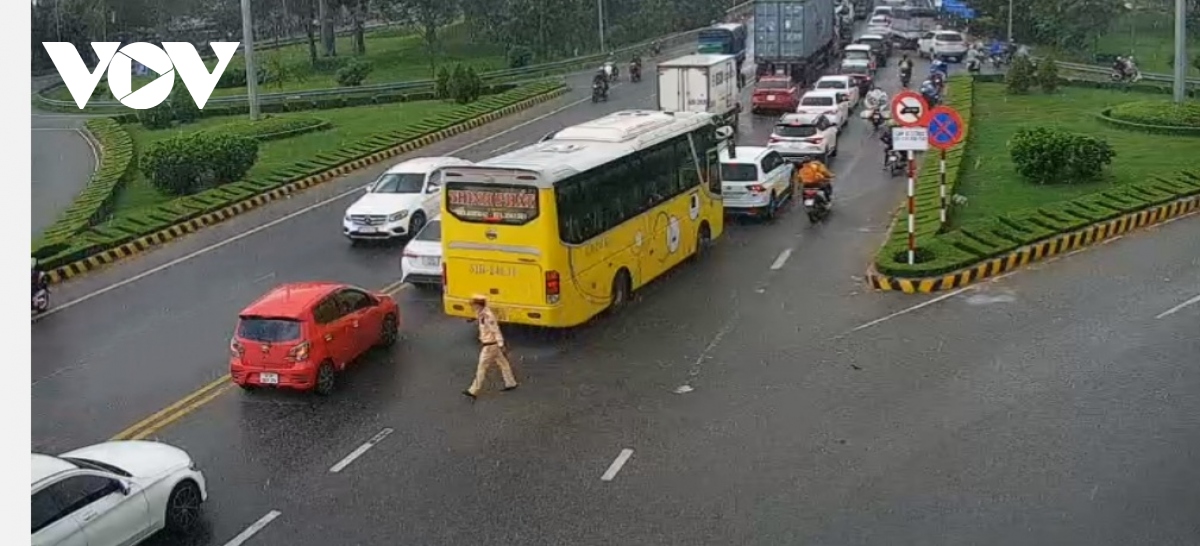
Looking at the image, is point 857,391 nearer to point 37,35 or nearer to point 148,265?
point 148,265


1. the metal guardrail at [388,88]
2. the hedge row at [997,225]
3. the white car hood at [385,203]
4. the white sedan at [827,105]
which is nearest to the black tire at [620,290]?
the hedge row at [997,225]

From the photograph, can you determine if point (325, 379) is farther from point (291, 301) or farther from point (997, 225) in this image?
point (997, 225)

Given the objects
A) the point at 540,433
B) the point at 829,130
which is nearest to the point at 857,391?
the point at 540,433

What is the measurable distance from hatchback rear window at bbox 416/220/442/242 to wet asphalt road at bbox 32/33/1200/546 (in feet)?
2.86

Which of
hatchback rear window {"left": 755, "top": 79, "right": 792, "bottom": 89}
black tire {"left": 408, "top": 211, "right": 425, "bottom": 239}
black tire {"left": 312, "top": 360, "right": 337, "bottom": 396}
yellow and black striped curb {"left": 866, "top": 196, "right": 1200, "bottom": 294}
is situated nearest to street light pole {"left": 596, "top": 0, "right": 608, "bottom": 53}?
hatchback rear window {"left": 755, "top": 79, "right": 792, "bottom": 89}

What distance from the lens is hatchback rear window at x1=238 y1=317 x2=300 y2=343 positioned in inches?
625

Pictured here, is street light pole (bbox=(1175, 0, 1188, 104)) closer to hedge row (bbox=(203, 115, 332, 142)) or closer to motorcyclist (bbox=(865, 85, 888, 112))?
motorcyclist (bbox=(865, 85, 888, 112))

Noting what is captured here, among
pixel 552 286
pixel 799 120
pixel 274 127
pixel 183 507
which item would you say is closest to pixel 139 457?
pixel 183 507

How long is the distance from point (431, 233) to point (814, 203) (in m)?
7.93

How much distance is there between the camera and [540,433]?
14.7 m

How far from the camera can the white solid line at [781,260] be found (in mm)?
22288

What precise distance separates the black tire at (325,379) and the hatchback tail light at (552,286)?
298 centimetres

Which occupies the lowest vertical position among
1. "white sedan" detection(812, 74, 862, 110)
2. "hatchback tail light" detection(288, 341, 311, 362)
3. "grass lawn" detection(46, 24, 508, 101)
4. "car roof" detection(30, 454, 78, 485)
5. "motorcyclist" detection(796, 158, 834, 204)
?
"hatchback tail light" detection(288, 341, 311, 362)

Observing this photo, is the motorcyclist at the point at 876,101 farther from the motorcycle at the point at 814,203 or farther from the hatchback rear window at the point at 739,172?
the hatchback rear window at the point at 739,172
